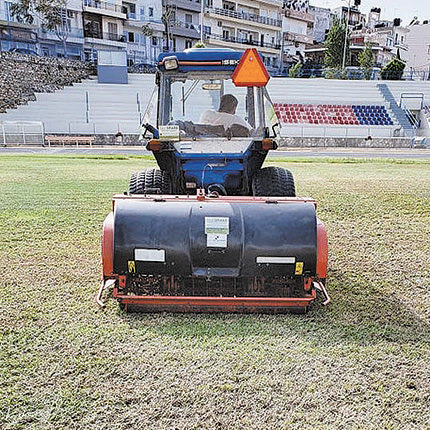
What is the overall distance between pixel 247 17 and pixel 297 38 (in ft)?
34.5

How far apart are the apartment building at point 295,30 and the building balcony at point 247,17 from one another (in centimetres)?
330

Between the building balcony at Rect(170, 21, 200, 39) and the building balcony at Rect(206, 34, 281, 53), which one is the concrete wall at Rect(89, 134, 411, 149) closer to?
the building balcony at Rect(206, 34, 281, 53)

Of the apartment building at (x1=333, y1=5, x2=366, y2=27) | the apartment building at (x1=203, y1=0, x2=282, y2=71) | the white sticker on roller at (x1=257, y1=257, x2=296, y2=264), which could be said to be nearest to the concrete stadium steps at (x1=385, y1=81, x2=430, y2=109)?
the apartment building at (x1=203, y1=0, x2=282, y2=71)

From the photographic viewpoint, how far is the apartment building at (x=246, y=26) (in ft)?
169

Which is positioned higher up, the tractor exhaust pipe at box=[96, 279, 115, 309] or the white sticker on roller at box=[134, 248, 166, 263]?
the white sticker on roller at box=[134, 248, 166, 263]

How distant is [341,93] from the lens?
36.7 meters

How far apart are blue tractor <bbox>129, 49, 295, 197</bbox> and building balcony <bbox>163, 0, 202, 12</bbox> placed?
167 feet

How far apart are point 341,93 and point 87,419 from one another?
3736 cm

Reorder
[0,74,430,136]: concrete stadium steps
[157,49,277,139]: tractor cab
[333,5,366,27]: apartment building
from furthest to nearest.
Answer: [333,5,366,27]: apartment building, [0,74,430,136]: concrete stadium steps, [157,49,277,139]: tractor cab

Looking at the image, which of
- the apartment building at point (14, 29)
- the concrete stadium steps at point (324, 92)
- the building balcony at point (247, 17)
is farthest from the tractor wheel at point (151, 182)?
the building balcony at point (247, 17)

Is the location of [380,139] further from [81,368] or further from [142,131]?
[81,368]

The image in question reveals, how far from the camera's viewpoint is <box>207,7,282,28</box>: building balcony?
51250mm

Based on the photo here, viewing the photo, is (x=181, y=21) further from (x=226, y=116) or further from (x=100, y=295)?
(x=100, y=295)

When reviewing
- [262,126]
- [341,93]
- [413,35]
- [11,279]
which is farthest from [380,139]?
[413,35]
